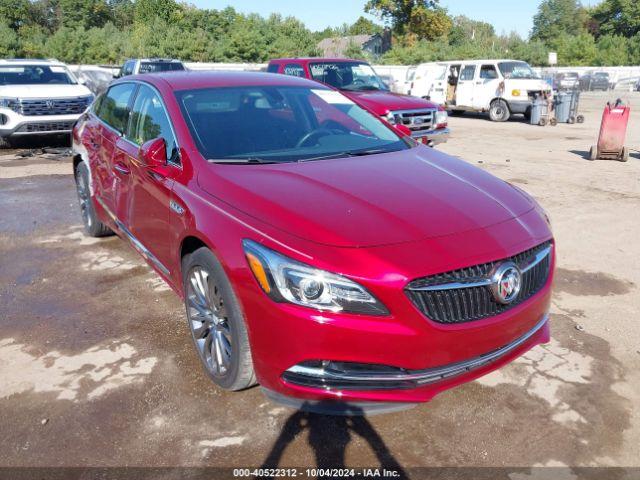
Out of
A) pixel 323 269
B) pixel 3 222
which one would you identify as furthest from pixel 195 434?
pixel 3 222

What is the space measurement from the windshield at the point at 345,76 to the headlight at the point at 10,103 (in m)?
5.67

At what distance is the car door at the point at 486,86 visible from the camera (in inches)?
691

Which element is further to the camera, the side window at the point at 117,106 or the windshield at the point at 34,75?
the windshield at the point at 34,75

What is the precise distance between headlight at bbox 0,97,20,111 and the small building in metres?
40.6

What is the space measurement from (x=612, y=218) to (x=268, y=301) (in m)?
5.55

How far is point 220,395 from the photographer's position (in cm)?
311

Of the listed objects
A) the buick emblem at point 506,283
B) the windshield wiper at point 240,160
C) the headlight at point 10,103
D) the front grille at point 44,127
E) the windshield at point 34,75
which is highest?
the windshield at point 34,75

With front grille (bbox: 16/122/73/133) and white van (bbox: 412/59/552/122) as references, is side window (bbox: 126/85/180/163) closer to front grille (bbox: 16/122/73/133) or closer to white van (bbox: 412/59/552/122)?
front grille (bbox: 16/122/73/133)

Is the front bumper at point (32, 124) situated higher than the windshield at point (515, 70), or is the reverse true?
the windshield at point (515, 70)

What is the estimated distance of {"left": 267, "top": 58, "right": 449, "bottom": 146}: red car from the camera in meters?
→ 9.95

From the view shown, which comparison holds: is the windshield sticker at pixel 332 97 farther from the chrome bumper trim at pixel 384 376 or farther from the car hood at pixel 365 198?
the chrome bumper trim at pixel 384 376

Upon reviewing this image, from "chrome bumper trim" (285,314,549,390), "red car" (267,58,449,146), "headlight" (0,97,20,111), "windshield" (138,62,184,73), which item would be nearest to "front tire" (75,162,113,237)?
"chrome bumper trim" (285,314,549,390)

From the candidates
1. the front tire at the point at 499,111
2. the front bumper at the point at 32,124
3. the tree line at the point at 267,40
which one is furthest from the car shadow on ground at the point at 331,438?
the tree line at the point at 267,40

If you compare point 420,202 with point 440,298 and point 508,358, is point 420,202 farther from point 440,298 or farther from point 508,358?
point 508,358
